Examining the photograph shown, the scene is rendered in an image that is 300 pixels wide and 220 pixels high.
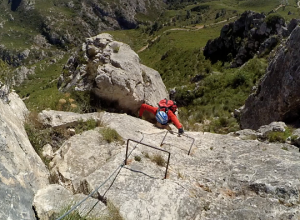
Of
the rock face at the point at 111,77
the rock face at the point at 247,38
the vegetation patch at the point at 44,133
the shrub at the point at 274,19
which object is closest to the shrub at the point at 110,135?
the vegetation patch at the point at 44,133

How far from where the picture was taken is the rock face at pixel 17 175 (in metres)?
3.80

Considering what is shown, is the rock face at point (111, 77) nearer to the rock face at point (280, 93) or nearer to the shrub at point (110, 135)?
the shrub at point (110, 135)

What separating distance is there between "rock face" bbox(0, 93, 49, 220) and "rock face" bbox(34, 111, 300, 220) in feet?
0.82

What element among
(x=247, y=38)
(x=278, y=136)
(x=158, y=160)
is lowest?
(x=247, y=38)

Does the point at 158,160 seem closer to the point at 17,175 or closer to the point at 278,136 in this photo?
the point at 17,175

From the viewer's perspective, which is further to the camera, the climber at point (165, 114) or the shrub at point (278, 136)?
the climber at point (165, 114)

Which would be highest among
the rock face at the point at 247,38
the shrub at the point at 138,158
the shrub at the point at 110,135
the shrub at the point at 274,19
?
the shrub at the point at 274,19

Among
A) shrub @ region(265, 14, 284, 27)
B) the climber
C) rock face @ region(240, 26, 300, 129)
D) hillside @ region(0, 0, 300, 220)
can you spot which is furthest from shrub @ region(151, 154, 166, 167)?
shrub @ region(265, 14, 284, 27)

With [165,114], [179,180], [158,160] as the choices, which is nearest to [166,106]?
[165,114]

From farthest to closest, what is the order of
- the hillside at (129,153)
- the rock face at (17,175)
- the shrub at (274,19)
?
the shrub at (274,19) → the hillside at (129,153) → the rock face at (17,175)

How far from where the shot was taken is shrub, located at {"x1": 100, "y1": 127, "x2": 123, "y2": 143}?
7.30m

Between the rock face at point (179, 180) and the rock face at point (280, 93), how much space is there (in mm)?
3634

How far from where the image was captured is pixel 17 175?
4320 mm

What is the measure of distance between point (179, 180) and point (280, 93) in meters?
8.36
